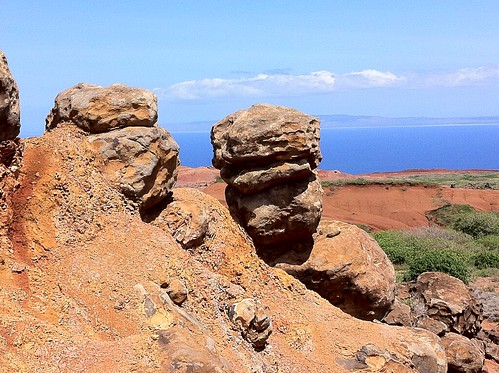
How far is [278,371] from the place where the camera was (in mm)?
8617

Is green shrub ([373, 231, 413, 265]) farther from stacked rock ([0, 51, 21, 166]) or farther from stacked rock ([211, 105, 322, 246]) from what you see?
stacked rock ([0, 51, 21, 166])

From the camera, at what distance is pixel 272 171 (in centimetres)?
1122

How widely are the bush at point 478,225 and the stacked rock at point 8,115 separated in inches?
1284

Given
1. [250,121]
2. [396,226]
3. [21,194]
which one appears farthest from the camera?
[396,226]

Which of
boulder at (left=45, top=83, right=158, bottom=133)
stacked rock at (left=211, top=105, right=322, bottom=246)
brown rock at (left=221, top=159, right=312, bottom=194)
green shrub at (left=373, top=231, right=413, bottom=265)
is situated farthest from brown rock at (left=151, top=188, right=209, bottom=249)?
green shrub at (left=373, top=231, right=413, bottom=265)

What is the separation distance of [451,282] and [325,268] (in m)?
6.54

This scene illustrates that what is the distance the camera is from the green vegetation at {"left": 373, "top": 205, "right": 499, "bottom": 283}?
22656 mm

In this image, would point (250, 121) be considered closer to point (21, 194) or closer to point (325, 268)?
point (325, 268)

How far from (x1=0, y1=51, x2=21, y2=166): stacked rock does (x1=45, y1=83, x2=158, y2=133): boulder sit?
1.45 meters

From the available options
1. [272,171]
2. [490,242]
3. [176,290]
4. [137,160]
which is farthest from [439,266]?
[176,290]

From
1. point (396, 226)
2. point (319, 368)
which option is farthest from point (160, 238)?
point (396, 226)

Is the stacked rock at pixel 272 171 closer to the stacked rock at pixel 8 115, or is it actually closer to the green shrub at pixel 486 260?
the stacked rock at pixel 8 115

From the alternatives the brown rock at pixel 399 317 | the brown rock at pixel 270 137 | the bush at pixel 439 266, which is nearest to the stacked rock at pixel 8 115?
the brown rock at pixel 270 137

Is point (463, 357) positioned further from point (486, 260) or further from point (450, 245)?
point (450, 245)
